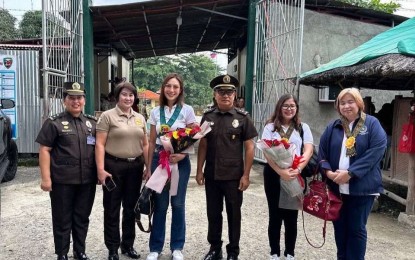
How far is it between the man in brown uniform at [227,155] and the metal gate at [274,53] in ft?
12.8

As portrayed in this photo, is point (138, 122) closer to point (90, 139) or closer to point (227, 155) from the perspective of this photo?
point (90, 139)

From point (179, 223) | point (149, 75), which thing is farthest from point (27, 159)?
point (149, 75)

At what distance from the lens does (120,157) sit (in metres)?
3.42

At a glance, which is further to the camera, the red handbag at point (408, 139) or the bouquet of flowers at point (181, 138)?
the red handbag at point (408, 139)

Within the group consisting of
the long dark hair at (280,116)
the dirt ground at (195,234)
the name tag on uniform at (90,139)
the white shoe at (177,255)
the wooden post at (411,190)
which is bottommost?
the dirt ground at (195,234)

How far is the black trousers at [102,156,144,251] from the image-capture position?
135 inches

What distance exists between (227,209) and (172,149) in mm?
816

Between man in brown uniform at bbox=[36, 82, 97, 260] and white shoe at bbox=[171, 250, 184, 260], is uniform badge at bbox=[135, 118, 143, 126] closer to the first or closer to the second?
man in brown uniform at bbox=[36, 82, 97, 260]

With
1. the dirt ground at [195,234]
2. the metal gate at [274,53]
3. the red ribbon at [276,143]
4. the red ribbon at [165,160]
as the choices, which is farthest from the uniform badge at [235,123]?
the metal gate at [274,53]

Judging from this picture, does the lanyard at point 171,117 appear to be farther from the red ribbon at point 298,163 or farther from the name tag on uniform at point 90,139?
the red ribbon at point 298,163

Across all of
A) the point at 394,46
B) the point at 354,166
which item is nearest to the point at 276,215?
the point at 354,166

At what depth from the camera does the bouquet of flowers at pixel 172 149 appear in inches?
131

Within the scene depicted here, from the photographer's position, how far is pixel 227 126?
3475mm

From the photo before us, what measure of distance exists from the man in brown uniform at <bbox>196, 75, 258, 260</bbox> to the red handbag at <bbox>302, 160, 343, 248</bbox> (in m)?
0.58
